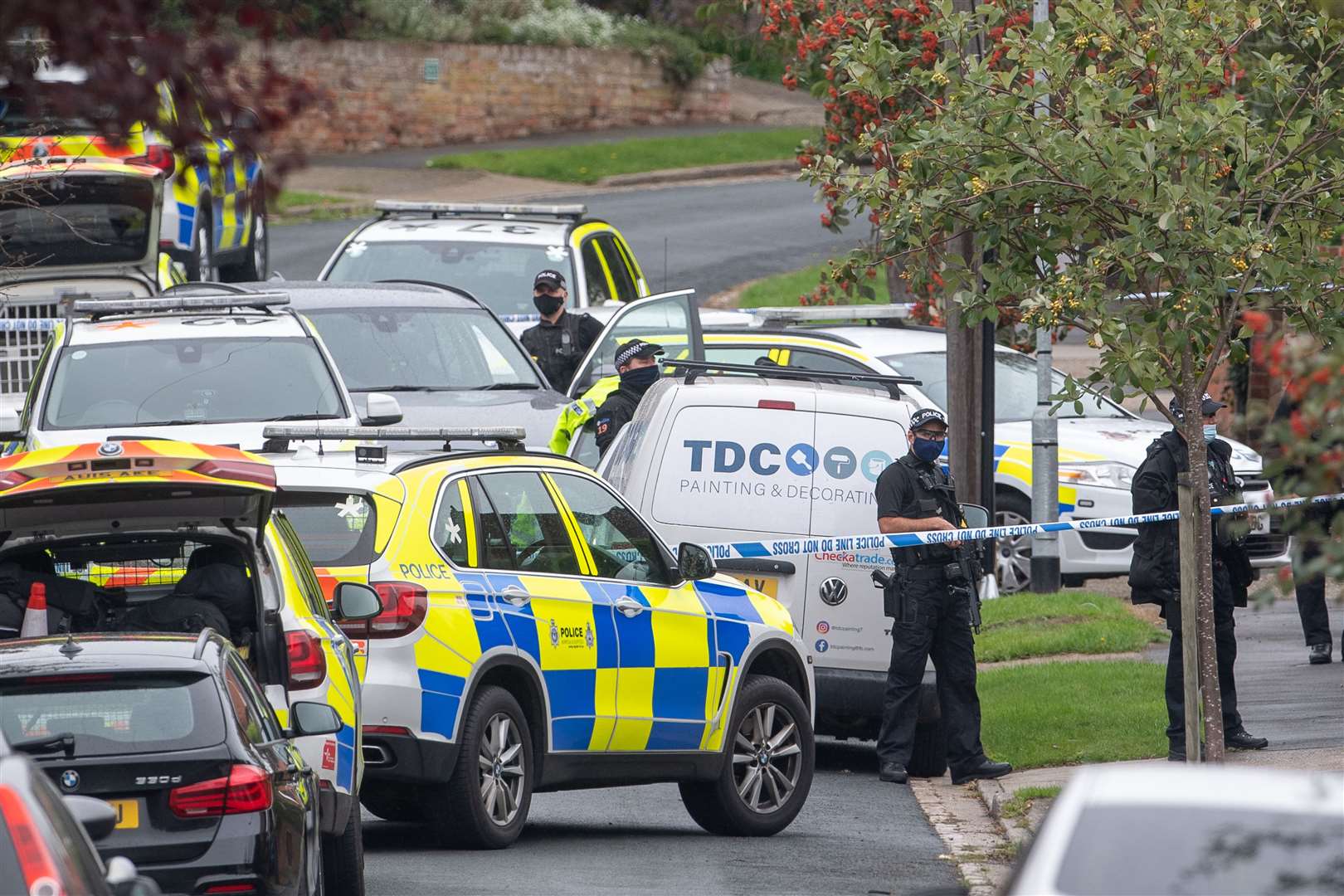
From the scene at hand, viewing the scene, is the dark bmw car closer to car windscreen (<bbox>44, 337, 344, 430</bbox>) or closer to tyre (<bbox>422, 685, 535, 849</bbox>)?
tyre (<bbox>422, 685, 535, 849</bbox>)

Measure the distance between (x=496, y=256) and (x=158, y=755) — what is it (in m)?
12.0

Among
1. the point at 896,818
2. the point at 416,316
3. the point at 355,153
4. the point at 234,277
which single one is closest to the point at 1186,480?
the point at 896,818

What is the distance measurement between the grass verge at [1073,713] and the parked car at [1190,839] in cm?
729

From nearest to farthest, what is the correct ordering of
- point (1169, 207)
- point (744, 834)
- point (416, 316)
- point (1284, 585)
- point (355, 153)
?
point (1284, 585) → point (1169, 207) → point (744, 834) → point (416, 316) → point (355, 153)

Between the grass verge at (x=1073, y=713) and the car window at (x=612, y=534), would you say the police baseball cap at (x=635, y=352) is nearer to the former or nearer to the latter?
the grass verge at (x=1073, y=713)

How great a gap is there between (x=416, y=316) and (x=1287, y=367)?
37.2ft

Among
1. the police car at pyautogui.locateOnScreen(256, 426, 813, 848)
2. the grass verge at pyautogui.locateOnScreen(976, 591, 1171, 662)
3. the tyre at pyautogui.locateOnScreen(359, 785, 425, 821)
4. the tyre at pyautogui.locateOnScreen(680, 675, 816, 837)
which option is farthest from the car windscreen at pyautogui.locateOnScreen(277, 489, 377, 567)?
the grass verge at pyautogui.locateOnScreen(976, 591, 1171, 662)

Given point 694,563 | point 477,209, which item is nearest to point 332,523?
point 694,563

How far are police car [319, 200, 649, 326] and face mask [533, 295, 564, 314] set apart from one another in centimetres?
106

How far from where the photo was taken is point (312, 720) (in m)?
7.86

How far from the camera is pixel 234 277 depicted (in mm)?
22000

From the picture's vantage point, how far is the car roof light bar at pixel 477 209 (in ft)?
62.8

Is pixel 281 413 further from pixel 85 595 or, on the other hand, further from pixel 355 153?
pixel 355 153

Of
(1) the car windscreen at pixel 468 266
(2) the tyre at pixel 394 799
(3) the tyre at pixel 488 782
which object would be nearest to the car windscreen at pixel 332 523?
(3) the tyre at pixel 488 782
